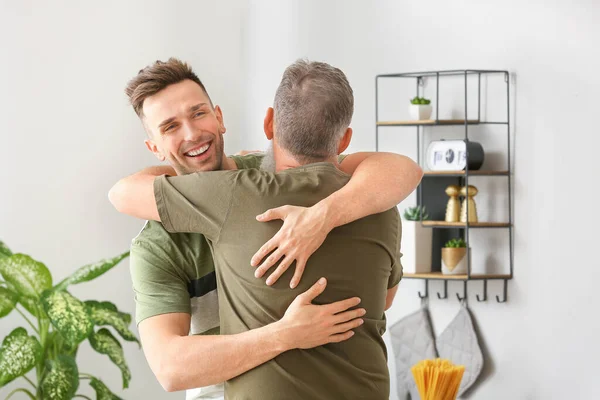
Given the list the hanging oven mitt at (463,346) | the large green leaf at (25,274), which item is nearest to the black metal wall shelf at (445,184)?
the hanging oven mitt at (463,346)

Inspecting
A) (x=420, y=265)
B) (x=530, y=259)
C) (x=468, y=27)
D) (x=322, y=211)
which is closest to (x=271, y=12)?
(x=468, y=27)

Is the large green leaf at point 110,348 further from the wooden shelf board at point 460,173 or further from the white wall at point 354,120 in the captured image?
the wooden shelf board at point 460,173

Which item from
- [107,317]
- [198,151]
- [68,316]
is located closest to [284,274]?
[198,151]

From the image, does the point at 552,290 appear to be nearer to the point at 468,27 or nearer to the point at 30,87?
the point at 468,27

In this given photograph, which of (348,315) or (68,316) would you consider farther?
(68,316)

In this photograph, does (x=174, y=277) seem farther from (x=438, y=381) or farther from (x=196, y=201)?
(x=438, y=381)

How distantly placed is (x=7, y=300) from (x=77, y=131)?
2.82 ft

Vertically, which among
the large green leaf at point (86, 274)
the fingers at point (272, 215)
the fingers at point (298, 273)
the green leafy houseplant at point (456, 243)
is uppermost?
the fingers at point (272, 215)

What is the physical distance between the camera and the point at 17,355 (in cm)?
283

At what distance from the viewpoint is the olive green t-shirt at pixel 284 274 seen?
1.36 meters

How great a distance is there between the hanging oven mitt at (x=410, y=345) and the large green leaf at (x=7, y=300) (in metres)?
1.53

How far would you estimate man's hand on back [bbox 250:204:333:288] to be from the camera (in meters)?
1.34

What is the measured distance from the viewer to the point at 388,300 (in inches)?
69.0

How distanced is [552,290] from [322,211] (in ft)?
6.23
